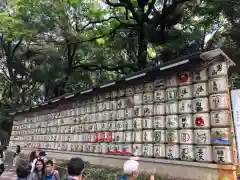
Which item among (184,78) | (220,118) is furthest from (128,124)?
(220,118)

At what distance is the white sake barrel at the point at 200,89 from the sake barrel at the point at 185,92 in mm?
135

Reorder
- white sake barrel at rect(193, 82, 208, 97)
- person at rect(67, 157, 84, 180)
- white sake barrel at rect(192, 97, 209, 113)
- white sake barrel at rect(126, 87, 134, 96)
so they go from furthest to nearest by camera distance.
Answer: white sake barrel at rect(126, 87, 134, 96), white sake barrel at rect(193, 82, 208, 97), white sake barrel at rect(192, 97, 209, 113), person at rect(67, 157, 84, 180)

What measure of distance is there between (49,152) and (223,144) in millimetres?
9083

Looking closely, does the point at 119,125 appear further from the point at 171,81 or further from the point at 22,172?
the point at 22,172

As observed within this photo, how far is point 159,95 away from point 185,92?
0.86 meters

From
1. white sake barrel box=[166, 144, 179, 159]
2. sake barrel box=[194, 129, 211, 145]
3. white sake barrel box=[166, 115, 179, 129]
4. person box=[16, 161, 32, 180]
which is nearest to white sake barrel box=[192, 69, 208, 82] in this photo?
white sake barrel box=[166, 115, 179, 129]

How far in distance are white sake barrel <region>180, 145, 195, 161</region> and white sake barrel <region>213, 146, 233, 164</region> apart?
0.54 m

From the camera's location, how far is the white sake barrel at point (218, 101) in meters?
4.95

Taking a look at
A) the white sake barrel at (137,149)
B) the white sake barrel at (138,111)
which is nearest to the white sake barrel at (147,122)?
the white sake barrel at (138,111)

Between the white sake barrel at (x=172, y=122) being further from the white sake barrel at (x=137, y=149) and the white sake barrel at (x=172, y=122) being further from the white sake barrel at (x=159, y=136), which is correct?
the white sake barrel at (x=137, y=149)

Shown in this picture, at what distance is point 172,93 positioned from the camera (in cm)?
605

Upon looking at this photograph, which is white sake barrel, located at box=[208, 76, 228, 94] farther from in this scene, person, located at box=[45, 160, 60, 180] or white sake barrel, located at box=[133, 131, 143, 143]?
person, located at box=[45, 160, 60, 180]

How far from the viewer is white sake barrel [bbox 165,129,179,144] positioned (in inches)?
223

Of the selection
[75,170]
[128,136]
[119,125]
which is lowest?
[75,170]
